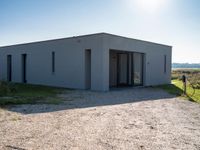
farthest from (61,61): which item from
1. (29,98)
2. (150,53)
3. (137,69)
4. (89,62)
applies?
(150,53)

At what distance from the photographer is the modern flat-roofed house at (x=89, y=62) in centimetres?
1330

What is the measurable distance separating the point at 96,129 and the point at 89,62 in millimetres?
9420

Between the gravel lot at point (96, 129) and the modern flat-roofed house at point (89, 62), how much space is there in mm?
6594

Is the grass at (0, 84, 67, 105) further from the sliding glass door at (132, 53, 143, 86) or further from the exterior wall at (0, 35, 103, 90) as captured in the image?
the sliding glass door at (132, 53, 143, 86)

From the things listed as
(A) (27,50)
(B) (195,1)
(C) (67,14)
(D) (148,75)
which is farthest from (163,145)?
(A) (27,50)

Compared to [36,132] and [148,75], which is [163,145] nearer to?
[36,132]

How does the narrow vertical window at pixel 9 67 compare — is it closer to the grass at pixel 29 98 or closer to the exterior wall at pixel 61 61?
the exterior wall at pixel 61 61

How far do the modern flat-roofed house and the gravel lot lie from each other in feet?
21.6

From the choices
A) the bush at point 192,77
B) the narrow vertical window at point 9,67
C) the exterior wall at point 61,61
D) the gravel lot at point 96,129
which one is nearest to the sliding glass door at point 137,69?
the bush at point 192,77

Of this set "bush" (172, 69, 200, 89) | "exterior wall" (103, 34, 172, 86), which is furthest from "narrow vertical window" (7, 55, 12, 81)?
"bush" (172, 69, 200, 89)

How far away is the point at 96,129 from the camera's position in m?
4.88

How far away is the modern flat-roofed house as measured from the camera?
13297mm

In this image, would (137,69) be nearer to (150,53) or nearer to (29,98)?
(150,53)

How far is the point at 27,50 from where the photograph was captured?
59.3 feet
